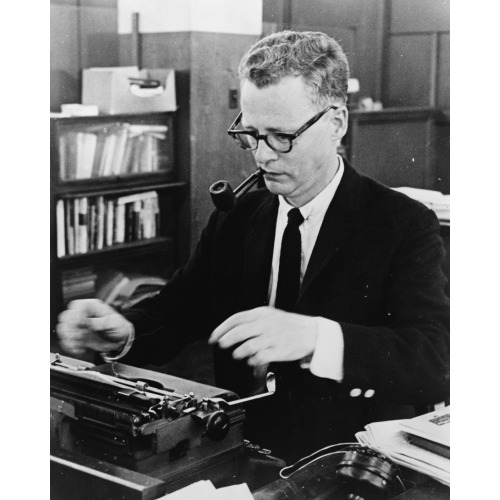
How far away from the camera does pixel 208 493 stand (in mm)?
1503

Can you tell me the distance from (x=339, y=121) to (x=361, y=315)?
49 cm

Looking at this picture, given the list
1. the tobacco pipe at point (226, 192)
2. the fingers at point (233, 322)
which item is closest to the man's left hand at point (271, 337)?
the fingers at point (233, 322)

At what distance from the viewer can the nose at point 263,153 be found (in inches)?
74.0

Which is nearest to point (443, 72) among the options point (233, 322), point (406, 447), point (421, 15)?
point (421, 15)

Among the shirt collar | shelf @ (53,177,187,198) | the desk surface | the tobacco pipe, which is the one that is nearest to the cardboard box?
shelf @ (53,177,187,198)

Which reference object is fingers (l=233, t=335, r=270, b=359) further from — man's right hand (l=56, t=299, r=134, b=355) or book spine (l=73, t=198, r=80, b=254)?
book spine (l=73, t=198, r=80, b=254)

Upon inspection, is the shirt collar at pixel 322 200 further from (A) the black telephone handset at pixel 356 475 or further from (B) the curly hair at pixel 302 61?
(A) the black telephone handset at pixel 356 475

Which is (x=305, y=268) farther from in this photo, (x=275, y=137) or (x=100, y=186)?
(x=100, y=186)

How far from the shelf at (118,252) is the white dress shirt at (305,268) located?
0.53 m

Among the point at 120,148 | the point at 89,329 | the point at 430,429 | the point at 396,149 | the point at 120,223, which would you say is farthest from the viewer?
the point at 120,148

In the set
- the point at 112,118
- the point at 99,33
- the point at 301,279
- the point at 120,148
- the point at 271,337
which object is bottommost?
the point at 271,337

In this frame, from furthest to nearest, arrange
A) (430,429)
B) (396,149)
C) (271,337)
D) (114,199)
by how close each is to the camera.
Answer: (114,199), (396,149), (271,337), (430,429)

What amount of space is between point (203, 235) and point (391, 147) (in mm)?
590

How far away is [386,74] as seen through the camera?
7.37 ft
